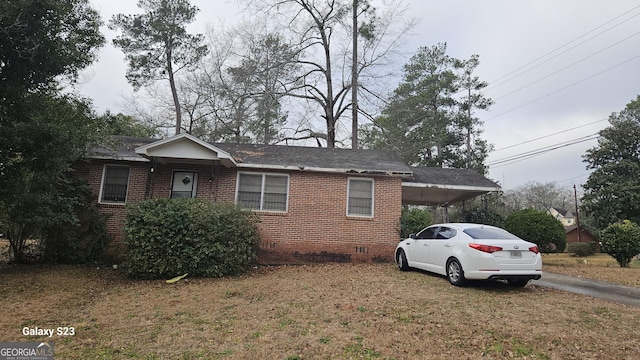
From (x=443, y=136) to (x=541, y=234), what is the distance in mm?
15329

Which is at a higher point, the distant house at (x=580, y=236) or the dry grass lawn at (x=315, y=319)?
the distant house at (x=580, y=236)

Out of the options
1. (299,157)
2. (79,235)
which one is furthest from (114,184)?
(299,157)

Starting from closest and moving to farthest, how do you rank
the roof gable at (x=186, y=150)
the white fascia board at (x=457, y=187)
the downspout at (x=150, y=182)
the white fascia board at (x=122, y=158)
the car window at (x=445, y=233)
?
the car window at (x=445, y=233), the roof gable at (x=186, y=150), the white fascia board at (x=122, y=158), the downspout at (x=150, y=182), the white fascia board at (x=457, y=187)

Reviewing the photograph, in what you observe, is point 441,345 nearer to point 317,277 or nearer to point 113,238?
point 317,277

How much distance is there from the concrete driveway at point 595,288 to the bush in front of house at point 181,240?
792 centimetres

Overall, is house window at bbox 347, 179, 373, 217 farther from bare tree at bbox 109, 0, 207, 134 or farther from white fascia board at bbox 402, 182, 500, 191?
bare tree at bbox 109, 0, 207, 134

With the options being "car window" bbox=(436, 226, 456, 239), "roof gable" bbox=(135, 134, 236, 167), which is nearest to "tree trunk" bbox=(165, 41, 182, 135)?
"roof gable" bbox=(135, 134, 236, 167)

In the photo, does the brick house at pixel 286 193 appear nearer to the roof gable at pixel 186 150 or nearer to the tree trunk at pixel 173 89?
the roof gable at pixel 186 150

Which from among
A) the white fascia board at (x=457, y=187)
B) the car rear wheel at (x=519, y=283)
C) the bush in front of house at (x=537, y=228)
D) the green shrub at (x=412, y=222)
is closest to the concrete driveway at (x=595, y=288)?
the car rear wheel at (x=519, y=283)

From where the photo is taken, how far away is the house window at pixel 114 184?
1190 cm

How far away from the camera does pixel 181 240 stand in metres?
9.24

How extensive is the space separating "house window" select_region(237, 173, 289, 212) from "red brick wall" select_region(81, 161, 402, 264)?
23 centimetres

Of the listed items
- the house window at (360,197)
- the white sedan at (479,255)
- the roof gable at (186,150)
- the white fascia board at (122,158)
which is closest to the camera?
the white sedan at (479,255)

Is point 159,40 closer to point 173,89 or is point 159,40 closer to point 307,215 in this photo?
point 173,89
